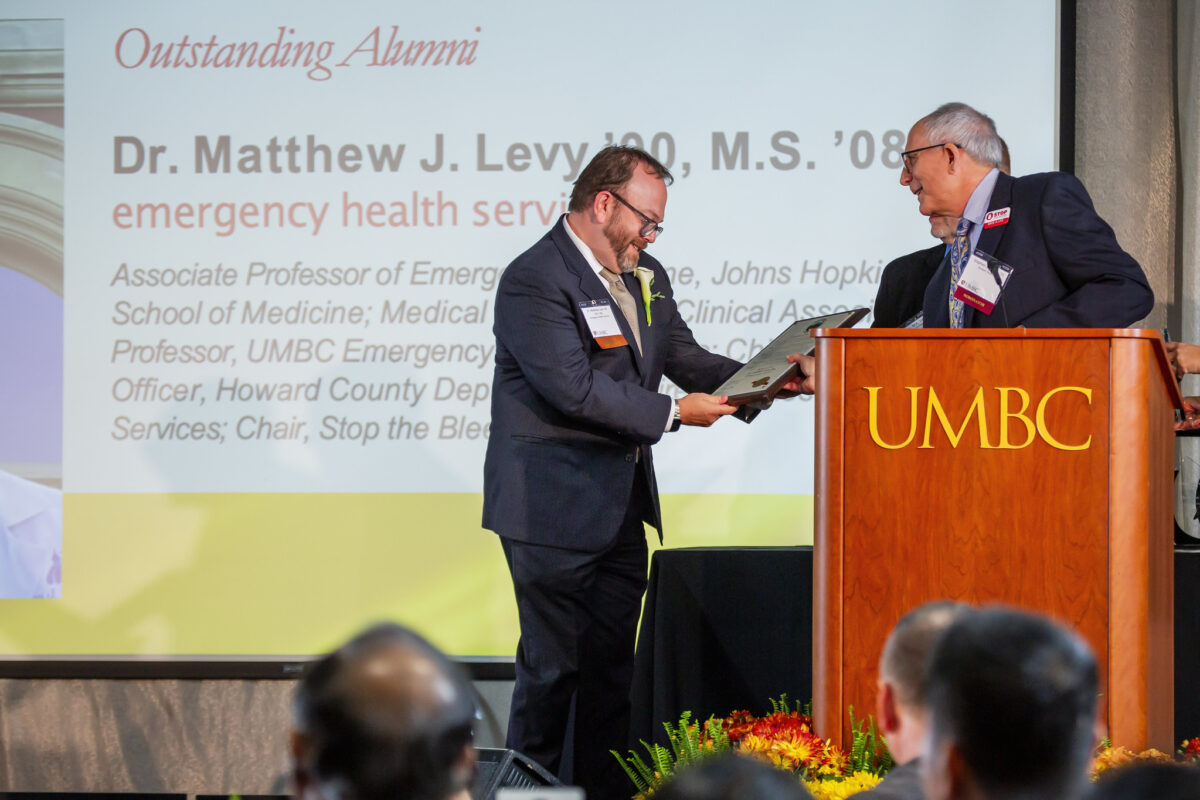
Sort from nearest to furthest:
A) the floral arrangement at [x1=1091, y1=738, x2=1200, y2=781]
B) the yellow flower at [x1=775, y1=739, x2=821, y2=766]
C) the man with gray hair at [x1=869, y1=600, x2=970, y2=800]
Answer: the man with gray hair at [x1=869, y1=600, x2=970, y2=800], the floral arrangement at [x1=1091, y1=738, x2=1200, y2=781], the yellow flower at [x1=775, y1=739, x2=821, y2=766]

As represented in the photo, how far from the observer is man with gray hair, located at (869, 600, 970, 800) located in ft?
4.27

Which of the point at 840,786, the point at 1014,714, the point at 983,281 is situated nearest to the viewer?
the point at 1014,714

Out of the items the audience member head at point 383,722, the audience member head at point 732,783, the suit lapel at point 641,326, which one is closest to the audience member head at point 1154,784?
the audience member head at point 732,783

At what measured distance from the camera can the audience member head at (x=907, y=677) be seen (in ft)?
4.37

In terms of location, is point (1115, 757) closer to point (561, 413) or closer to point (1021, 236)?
point (1021, 236)

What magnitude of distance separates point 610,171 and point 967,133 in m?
0.97

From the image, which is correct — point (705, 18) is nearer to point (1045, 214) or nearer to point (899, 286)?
point (899, 286)

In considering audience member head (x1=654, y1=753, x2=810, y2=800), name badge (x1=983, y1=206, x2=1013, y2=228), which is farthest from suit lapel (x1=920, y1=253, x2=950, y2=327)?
audience member head (x1=654, y1=753, x2=810, y2=800)

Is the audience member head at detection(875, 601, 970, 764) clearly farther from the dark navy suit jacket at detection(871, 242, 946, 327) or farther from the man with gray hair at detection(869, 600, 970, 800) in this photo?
→ the dark navy suit jacket at detection(871, 242, 946, 327)

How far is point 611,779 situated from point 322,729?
2.74m

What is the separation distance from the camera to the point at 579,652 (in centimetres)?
341

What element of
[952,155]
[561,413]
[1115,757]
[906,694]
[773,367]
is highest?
[952,155]

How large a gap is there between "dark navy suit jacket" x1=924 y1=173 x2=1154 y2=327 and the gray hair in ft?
0.55

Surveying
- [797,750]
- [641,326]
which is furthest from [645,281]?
[797,750]
